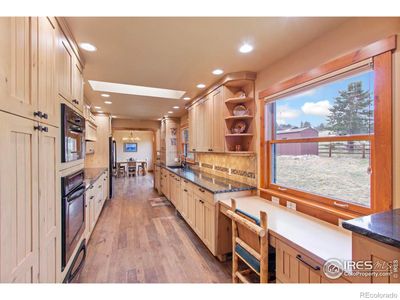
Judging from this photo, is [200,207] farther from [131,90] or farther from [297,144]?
[131,90]

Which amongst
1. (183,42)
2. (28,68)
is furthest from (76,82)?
(183,42)

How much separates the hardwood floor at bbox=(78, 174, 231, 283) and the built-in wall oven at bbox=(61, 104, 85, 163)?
1439mm

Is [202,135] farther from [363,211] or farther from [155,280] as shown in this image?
[363,211]

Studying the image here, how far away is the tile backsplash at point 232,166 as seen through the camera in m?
2.66

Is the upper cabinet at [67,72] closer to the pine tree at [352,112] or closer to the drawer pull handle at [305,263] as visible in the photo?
the drawer pull handle at [305,263]

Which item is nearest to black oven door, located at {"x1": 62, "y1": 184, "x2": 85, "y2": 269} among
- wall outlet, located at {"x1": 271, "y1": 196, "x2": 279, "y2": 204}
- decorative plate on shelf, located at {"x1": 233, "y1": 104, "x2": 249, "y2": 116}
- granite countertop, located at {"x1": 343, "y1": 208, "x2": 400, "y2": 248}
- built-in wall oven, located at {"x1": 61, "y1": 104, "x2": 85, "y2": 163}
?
built-in wall oven, located at {"x1": 61, "y1": 104, "x2": 85, "y2": 163}

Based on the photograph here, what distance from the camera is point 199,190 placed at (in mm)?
2826

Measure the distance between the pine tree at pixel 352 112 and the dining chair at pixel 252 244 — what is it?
1015mm

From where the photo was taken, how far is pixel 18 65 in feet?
2.92

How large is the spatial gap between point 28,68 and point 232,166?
2729 mm

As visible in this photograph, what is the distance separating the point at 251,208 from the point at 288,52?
5.69ft

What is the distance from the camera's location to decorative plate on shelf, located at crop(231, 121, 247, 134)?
277 cm
